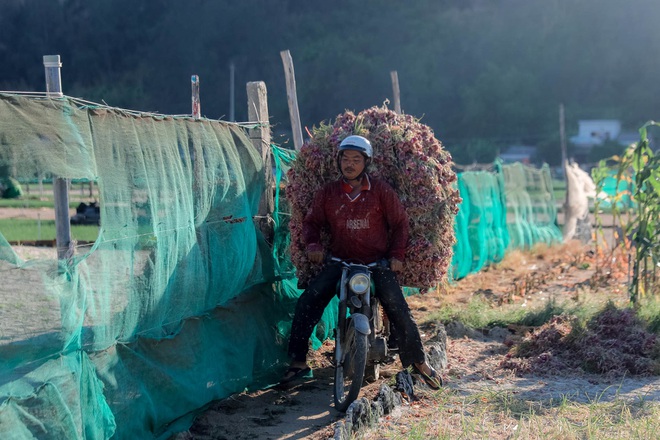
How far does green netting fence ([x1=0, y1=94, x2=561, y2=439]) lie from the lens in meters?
4.45

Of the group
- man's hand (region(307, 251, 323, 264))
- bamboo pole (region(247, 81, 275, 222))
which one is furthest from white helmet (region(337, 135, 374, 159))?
bamboo pole (region(247, 81, 275, 222))

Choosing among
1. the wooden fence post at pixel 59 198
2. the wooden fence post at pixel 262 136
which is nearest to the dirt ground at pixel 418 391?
the wooden fence post at pixel 59 198

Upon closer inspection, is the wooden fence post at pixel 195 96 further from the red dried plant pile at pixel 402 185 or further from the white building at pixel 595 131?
the white building at pixel 595 131

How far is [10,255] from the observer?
13.8 feet

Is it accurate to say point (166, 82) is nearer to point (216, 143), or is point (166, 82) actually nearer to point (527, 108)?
point (527, 108)

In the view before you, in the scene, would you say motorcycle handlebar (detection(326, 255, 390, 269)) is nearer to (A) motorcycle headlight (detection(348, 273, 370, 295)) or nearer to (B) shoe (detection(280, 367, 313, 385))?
(A) motorcycle headlight (detection(348, 273, 370, 295))

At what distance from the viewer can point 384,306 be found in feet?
23.1

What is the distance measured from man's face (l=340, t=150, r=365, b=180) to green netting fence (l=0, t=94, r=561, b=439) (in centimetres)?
90

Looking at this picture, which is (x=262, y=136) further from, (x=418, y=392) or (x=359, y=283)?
(x=418, y=392)

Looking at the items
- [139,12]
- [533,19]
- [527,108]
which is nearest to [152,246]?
[139,12]

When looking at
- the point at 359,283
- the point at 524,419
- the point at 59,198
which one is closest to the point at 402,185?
the point at 359,283

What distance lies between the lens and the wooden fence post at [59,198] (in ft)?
16.2

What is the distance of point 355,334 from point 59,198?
2.53 meters

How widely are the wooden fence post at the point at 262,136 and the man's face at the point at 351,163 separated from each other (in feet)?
3.73
